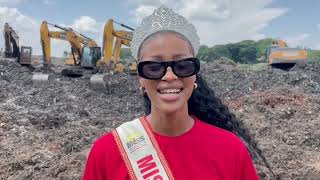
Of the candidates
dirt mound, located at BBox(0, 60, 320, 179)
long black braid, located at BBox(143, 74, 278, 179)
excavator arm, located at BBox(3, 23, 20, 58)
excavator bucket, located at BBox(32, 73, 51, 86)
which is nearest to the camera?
long black braid, located at BBox(143, 74, 278, 179)

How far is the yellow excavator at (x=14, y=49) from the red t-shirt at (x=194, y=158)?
22.8 metres

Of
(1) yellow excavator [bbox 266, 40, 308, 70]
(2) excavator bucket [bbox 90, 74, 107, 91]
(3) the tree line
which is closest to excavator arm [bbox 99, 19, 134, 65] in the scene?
(2) excavator bucket [bbox 90, 74, 107, 91]

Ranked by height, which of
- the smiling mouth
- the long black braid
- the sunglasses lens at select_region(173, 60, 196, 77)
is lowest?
the long black braid

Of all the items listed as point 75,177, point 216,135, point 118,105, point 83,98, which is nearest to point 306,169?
point 75,177

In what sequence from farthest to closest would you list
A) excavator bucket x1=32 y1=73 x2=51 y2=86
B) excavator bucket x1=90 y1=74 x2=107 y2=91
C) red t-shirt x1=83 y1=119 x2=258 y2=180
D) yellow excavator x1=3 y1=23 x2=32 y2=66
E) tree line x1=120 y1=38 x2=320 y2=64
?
tree line x1=120 y1=38 x2=320 y2=64 < yellow excavator x1=3 y1=23 x2=32 y2=66 < excavator bucket x1=32 y1=73 x2=51 y2=86 < excavator bucket x1=90 y1=74 x2=107 y2=91 < red t-shirt x1=83 y1=119 x2=258 y2=180

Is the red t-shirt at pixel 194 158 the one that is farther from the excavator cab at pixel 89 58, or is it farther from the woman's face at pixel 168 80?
the excavator cab at pixel 89 58

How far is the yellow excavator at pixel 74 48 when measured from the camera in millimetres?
21156

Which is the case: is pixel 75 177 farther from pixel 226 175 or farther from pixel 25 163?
pixel 226 175

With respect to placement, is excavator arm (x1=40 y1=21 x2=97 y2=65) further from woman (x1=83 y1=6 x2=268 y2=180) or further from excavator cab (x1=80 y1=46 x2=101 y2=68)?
woman (x1=83 y1=6 x2=268 y2=180)

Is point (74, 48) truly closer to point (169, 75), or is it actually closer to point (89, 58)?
point (89, 58)

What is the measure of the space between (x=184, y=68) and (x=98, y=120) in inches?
358

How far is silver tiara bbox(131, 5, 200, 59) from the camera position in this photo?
1778mm

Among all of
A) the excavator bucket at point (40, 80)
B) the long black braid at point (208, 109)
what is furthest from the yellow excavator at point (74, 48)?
the long black braid at point (208, 109)

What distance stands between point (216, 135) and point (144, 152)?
0.82 feet
